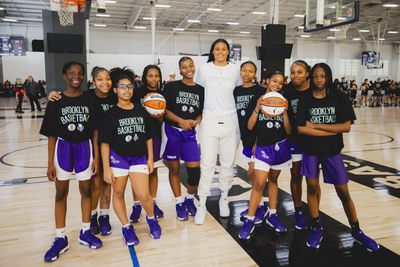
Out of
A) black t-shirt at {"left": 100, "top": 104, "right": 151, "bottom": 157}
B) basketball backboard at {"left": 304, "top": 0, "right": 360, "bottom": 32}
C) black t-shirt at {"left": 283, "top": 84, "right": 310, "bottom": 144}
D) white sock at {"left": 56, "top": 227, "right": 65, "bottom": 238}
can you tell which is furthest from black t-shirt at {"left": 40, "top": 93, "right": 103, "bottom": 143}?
basketball backboard at {"left": 304, "top": 0, "right": 360, "bottom": 32}

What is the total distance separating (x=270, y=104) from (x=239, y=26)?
21121 millimetres

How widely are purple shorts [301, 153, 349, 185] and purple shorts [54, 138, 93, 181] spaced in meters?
1.74

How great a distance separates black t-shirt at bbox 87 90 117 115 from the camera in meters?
2.75

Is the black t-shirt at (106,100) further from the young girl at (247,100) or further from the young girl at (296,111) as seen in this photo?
the young girl at (296,111)

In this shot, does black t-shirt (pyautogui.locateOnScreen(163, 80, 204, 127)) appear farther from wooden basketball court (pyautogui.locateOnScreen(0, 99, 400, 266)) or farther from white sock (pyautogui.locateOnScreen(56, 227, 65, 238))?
white sock (pyautogui.locateOnScreen(56, 227, 65, 238))

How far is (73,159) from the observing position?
2.57m

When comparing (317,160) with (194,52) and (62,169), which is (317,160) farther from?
(194,52)

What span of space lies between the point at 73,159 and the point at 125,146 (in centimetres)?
41

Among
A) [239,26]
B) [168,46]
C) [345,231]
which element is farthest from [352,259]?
[168,46]

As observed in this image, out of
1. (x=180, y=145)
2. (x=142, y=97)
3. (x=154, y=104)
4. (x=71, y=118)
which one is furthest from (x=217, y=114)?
(x=71, y=118)

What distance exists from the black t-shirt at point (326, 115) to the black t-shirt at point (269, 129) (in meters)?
0.19

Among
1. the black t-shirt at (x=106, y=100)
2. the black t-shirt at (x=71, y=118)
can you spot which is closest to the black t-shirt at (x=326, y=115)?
the black t-shirt at (x=106, y=100)

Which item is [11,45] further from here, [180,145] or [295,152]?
[295,152]

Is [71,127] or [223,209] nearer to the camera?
[71,127]
